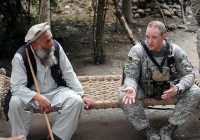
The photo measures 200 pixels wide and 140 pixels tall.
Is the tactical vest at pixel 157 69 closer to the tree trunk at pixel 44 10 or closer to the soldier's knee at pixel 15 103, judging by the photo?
the soldier's knee at pixel 15 103

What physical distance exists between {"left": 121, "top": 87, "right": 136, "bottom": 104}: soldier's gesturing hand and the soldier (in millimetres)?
90

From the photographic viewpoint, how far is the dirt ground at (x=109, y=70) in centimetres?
518

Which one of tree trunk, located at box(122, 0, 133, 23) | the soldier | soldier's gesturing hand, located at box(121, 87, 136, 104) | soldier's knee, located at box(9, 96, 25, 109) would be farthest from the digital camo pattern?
tree trunk, located at box(122, 0, 133, 23)

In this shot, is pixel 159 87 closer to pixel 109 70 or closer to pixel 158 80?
pixel 158 80

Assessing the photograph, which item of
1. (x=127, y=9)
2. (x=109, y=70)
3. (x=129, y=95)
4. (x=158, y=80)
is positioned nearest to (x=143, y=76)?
(x=158, y=80)

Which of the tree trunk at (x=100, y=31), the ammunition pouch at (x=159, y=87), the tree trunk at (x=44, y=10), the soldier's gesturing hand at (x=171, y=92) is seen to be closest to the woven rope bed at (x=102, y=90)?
the ammunition pouch at (x=159, y=87)

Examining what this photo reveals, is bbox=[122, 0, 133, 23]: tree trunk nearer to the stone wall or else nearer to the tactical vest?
the stone wall

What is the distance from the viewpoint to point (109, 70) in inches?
292

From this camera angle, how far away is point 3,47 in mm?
7805

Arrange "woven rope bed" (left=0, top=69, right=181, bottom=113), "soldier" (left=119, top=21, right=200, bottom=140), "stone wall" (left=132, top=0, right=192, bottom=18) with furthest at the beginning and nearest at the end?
"stone wall" (left=132, top=0, right=192, bottom=18) < "woven rope bed" (left=0, top=69, right=181, bottom=113) < "soldier" (left=119, top=21, right=200, bottom=140)

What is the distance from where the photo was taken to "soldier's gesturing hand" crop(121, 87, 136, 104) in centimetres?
445

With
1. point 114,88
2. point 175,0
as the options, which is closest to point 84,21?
point 175,0

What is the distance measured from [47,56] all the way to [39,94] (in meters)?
0.40

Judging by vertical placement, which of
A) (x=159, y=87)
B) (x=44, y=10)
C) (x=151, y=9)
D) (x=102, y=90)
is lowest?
(x=102, y=90)
